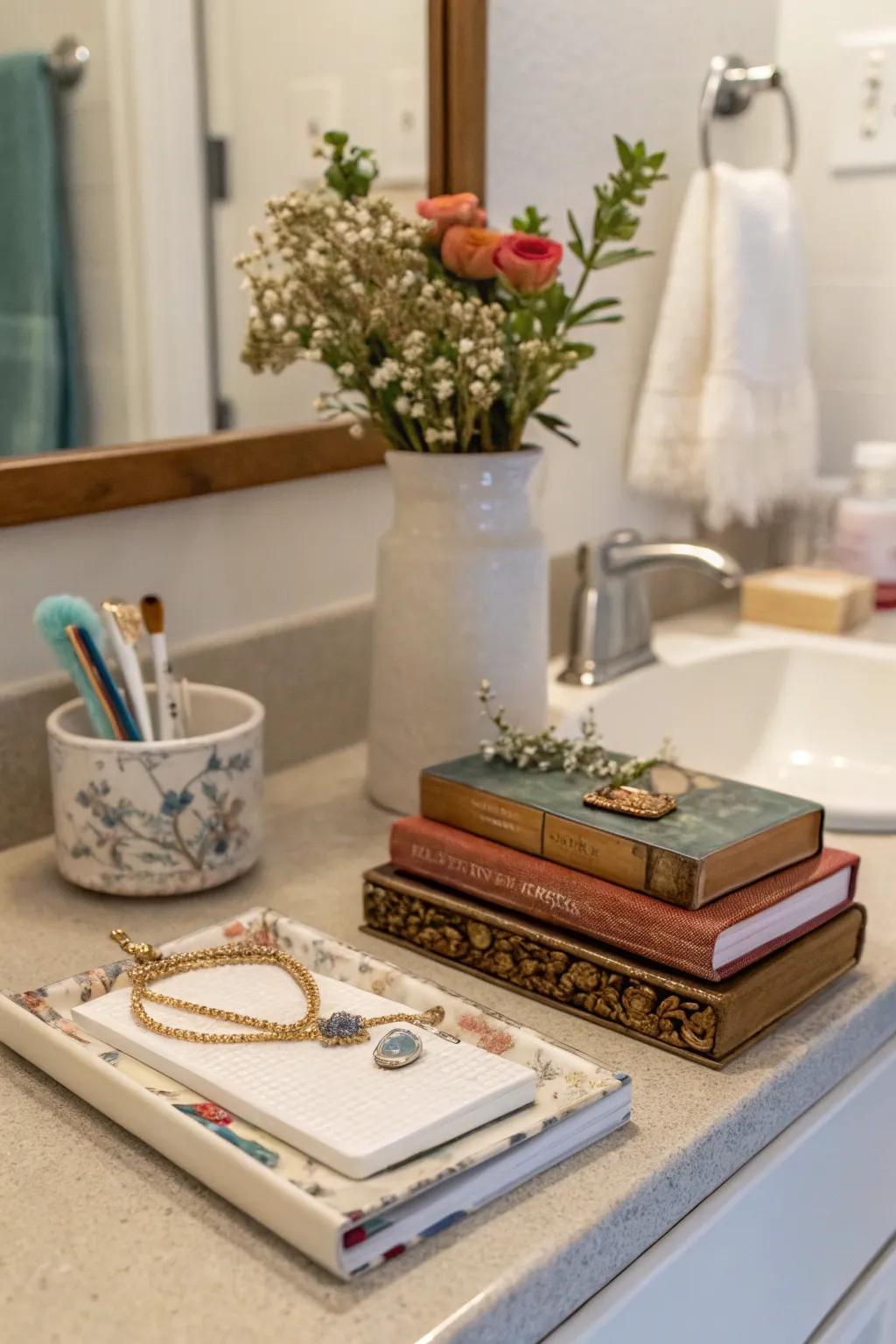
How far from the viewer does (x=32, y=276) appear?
2.91 feet

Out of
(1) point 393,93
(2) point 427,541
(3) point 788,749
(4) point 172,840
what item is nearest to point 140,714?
(4) point 172,840

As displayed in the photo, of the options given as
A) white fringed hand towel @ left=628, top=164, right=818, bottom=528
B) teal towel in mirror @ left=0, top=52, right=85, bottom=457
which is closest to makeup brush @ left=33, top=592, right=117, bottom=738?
teal towel in mirror @ left=0, top=52, right=85, bottom=457

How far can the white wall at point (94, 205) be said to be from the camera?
34.6 inches

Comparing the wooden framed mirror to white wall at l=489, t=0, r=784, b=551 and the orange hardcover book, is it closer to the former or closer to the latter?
white wall at l=489, t=0, r=784, b=551

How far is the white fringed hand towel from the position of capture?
4.44 ft

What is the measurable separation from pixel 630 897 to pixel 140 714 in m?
0.32

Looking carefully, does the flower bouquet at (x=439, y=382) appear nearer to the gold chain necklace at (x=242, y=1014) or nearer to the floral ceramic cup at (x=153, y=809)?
the floral ceramic cup at (x=153, y=809)

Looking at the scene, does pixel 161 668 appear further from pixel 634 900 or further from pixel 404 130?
pixel 404 130

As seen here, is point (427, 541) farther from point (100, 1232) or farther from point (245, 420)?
point (100, 1232)

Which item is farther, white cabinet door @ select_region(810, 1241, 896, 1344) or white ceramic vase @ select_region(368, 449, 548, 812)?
white ceramic vase @ select_region(368, 449, 548, 812)

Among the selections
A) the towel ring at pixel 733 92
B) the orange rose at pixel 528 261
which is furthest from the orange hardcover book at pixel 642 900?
the towel ring at pixel 733 92

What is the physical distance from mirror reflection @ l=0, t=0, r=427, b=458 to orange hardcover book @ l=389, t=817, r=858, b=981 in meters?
0.38

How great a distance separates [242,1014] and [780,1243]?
0.96ft

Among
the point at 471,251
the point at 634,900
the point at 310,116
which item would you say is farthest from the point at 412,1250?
the point at 310,116
